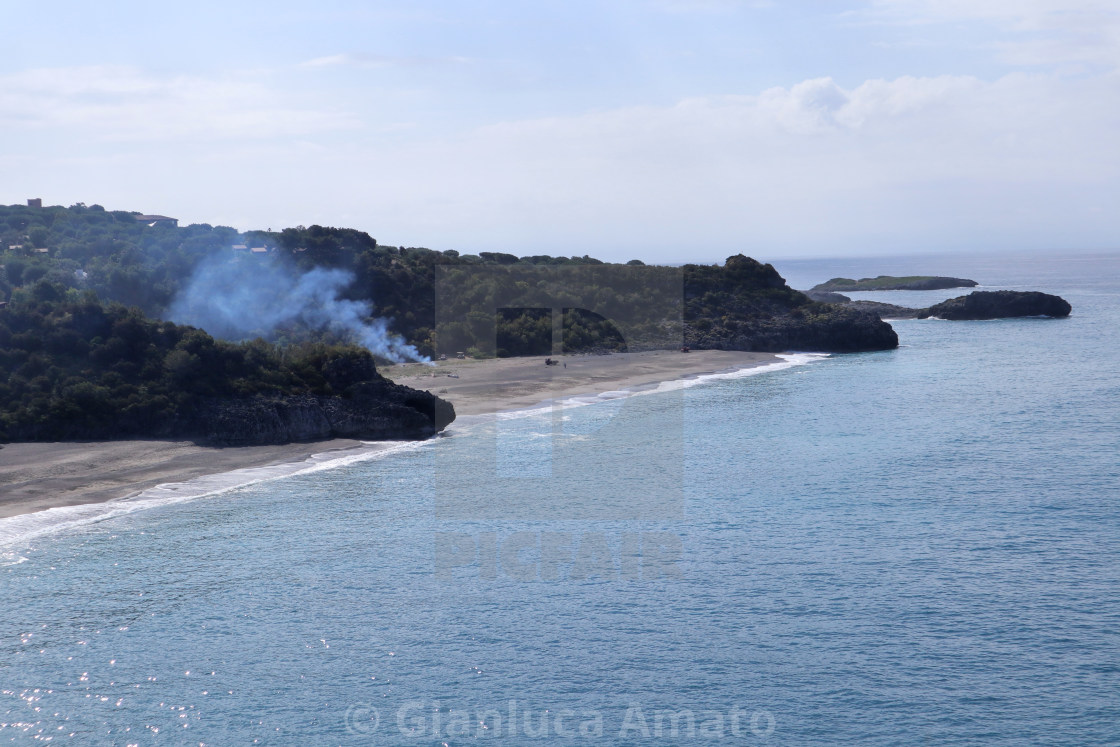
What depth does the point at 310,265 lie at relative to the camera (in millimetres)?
83000

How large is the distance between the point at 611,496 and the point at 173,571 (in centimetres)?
1526

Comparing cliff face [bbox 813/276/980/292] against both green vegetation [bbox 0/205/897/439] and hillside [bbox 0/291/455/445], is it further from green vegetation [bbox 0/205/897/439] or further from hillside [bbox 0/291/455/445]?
hillside [bbox 0/291/455/445]

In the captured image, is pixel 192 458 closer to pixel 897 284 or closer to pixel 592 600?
pixel 592 600

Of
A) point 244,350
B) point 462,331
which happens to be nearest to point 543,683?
point 244,350

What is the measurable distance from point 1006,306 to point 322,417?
93898mm

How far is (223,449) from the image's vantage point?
134ft

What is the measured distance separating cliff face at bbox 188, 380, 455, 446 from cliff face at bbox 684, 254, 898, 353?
41294mm

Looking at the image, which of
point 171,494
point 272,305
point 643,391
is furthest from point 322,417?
point 272,305

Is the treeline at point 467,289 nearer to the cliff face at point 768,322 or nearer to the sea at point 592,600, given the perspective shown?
the cliff face at point 768,322

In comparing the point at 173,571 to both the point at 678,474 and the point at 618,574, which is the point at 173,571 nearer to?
the point at 618,574

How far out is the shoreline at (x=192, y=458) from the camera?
Answer: 32.6 m

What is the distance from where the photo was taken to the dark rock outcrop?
10662 centimetres

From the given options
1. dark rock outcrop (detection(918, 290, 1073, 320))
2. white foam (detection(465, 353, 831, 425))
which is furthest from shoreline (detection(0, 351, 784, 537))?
dark rock outcrop (detection(918, 290, 1073, 320))

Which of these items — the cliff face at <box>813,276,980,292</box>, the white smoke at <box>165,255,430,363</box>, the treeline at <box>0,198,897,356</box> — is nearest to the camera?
the white smoke at <box>165,255,430,363</box>
